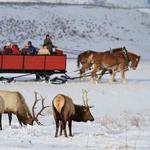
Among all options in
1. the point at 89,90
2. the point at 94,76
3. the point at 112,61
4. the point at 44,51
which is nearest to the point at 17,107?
the point at 89,90

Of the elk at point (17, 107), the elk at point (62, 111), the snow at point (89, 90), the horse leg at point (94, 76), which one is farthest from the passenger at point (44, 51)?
the elk at point (62, 111)

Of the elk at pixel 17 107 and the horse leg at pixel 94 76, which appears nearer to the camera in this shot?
the elk at pixel 17 107

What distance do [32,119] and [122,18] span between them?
51129 mm

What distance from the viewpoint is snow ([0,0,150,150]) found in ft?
38.0

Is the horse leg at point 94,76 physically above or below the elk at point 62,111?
below

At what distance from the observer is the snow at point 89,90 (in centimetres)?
1157

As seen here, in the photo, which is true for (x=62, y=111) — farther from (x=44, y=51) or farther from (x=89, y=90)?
(x=44, y=51)

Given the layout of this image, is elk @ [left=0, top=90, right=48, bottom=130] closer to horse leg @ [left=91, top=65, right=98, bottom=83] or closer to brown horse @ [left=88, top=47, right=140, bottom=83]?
horse leg @ [left=91, top=65, right=98, bottom=83]

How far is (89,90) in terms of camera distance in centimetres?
2214

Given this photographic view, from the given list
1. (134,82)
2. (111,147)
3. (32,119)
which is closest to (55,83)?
(134,82)

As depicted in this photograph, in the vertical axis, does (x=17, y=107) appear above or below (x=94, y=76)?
above

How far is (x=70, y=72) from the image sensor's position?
29.1 meters

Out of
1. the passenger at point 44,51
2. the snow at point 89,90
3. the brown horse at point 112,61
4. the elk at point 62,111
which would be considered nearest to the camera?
the snow at point 89,90

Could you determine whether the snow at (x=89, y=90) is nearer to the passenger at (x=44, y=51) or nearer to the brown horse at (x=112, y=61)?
the brown horse at (x=112, y=61)
